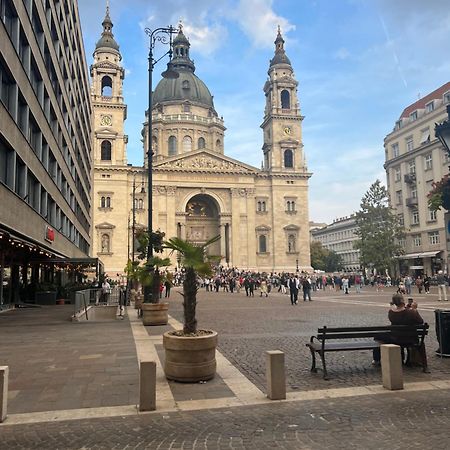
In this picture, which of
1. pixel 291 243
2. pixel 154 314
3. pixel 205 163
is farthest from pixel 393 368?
pixel 291 243

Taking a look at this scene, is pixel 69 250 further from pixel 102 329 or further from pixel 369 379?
pixel 369 379

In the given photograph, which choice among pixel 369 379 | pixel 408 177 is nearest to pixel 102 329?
pixel 369 379

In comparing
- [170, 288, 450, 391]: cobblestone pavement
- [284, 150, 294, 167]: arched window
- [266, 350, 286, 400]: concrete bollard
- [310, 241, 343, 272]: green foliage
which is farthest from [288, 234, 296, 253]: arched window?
[266, 350, 286, 400]: concrete bollard

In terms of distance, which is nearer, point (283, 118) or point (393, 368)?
point (393, 368)

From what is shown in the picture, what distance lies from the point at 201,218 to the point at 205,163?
944cm

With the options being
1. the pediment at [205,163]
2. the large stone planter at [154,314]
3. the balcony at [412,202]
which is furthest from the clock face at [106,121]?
the large stone planter at [154,314]

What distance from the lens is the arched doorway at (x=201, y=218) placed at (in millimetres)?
79438

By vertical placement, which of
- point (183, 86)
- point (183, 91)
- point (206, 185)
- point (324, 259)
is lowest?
point (324, 259)

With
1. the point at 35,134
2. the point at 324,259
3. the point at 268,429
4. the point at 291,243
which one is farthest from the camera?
the point at 324,259

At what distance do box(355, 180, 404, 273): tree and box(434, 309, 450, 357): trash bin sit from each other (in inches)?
1802

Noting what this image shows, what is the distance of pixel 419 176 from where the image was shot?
5588 centimetres

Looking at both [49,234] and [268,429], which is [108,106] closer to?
[49,234]

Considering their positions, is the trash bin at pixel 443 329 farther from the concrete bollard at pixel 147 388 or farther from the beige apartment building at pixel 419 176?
the beige apartment building at pixel 419 176

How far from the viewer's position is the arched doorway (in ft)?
261
